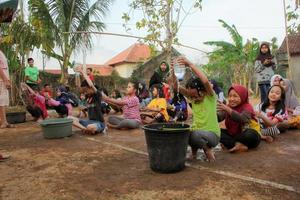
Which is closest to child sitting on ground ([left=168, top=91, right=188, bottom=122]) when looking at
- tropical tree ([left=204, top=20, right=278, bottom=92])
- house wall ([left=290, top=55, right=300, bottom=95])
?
tropical tree ([left=204, top=20, right=278, bottom=92])

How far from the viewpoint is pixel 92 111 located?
18.7 ft

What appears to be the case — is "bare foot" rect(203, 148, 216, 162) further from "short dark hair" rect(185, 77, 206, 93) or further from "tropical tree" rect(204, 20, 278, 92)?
"tropical tree" rect(204, 20, 278, 92)

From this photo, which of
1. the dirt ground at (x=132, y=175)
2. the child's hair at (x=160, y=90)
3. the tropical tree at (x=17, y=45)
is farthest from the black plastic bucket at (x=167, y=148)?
the tropical tree at (x=17, y=45)

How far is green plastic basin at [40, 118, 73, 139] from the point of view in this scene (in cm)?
529

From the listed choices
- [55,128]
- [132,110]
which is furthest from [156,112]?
[55,128]

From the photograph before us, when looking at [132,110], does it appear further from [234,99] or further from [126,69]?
[126,69]

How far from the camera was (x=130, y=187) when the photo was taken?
114 inches

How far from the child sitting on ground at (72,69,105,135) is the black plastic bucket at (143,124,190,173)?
2.39 m

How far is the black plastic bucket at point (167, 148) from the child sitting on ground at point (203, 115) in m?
0.33

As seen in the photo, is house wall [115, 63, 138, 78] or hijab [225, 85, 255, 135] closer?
hijab [225, 85, 255, 135]

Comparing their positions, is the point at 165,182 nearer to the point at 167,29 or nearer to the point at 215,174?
the point at 215,174

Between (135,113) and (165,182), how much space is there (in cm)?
335

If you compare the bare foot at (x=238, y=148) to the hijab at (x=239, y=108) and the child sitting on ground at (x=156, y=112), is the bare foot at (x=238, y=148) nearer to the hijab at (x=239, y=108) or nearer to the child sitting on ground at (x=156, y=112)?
the hijab at (x=239, y=108)

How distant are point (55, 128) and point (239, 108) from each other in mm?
3124
